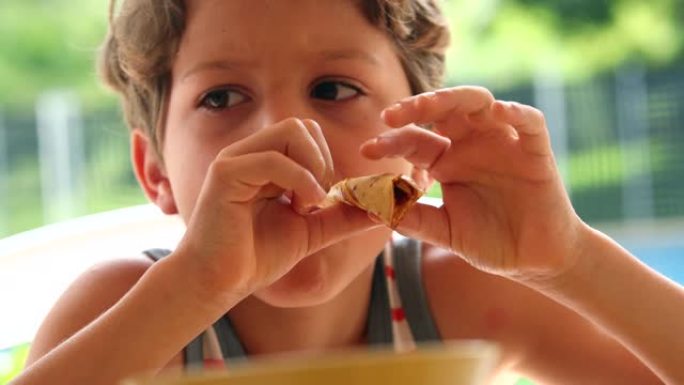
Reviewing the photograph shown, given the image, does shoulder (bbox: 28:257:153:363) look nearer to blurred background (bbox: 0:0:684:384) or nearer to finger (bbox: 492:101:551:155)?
finger (bbox: 492:101:551:155)

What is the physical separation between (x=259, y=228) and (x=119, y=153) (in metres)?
6.90

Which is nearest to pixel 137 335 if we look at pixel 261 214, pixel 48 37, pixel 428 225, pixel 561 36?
pixel 261 214

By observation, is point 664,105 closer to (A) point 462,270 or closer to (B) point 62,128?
(B) point 62,128

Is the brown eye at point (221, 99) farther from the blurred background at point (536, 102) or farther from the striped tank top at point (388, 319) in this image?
the blurred background at point (536, 102)

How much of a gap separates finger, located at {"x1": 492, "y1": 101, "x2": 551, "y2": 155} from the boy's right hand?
0.47 feet

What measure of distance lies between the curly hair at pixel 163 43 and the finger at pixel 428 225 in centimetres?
28

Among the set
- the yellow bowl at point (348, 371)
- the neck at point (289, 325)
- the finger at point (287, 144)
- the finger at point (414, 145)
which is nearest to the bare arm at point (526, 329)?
the neck at point (289, 325)

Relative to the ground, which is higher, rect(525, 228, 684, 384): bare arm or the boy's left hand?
the boy's left hand

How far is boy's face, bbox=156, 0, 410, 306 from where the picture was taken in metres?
1.01

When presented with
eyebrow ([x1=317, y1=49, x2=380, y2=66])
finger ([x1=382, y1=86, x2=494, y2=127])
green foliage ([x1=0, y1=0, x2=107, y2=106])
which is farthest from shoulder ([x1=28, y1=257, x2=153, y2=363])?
green foliage ([x1=0, y1=0, x2=107, y2=106])

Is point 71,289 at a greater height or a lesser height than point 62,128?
lesser

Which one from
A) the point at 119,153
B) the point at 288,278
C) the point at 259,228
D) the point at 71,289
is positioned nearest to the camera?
the point at 259,228

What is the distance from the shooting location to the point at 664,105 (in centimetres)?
709

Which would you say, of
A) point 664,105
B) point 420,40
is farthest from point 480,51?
point 420,40
